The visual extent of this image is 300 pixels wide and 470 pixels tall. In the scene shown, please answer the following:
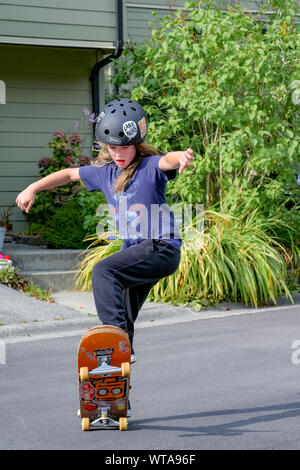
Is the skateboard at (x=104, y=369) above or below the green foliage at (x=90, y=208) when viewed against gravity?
below

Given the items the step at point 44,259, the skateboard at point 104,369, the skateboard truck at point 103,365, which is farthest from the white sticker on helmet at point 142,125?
the step at point 44,259

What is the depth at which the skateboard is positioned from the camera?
13.1ft

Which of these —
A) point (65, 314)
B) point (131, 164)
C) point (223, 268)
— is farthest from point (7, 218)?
point (131, 164)

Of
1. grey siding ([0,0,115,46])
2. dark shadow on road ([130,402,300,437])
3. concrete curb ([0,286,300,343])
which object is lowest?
dark shadow on road ([130,402,300,437])

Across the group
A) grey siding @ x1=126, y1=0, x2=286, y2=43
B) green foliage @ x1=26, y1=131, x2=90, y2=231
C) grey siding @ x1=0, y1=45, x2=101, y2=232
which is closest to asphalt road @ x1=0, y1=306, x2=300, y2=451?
green foliage @ x1=26, y1=131, x2=90, y2=231

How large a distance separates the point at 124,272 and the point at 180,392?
1518 mm

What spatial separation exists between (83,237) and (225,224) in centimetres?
240

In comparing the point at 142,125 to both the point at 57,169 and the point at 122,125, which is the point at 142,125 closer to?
the point at 122,125

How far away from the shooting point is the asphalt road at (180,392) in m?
4.29

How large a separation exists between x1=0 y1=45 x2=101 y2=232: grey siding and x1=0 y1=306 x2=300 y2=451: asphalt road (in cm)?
525

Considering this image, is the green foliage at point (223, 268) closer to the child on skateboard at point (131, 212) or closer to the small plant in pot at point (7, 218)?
the small plant in pot at point (7, 218)

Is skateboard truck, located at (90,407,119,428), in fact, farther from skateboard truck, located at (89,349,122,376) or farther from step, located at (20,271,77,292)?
step, located at (20,271,77,292)
